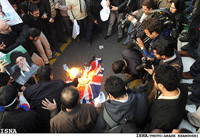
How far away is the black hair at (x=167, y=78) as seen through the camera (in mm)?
2391

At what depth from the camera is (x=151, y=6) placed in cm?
438

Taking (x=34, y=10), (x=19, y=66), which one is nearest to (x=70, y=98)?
(x=19, y=66)

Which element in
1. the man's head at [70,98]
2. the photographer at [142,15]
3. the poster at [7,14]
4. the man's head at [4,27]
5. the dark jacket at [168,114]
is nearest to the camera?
the dark jacket at [168,114]

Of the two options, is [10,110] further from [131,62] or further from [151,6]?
[151,6]

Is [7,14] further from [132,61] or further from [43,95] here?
[132,61]

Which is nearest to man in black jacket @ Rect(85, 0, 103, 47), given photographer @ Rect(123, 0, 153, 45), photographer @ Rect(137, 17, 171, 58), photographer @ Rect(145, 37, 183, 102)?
photographer @ Rect(123, 0, 153, 45)

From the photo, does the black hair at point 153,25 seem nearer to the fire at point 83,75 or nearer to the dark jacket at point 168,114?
the dark jacket at point 168,114

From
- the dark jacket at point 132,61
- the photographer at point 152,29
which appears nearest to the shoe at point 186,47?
the photographer at point 152,29

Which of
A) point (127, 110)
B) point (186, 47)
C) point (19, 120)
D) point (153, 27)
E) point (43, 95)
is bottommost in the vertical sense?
point (186, 47)

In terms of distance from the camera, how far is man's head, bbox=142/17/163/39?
3654 millimetres

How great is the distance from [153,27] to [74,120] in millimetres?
A: 2608

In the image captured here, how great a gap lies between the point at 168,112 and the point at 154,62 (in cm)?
170

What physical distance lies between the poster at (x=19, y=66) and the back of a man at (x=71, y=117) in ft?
5.49

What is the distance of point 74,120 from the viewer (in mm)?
2486
